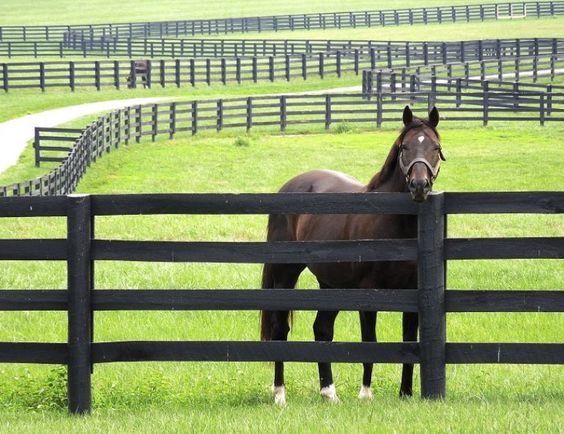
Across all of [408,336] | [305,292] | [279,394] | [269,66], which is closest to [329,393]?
[279,394]

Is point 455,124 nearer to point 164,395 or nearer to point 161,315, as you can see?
point 161,315

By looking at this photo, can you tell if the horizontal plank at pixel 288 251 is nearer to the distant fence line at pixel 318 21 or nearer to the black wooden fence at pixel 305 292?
the black wooden fence at pixel 305 292

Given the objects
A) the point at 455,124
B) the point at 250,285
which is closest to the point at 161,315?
the point at 250,285

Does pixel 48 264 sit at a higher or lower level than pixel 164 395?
lower

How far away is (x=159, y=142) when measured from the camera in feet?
142

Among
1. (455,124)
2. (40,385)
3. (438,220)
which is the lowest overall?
(455,124)

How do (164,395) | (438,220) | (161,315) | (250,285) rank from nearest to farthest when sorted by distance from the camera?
1. (438,220)
2. (164,395)
3. (161,315)
4. (250,285)

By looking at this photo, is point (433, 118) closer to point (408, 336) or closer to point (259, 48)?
point (408, 336)

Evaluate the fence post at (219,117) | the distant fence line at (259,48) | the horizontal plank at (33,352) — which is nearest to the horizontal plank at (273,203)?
the horizontal plank at (33,352)

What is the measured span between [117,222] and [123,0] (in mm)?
113388

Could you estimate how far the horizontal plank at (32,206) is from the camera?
26.4 ft

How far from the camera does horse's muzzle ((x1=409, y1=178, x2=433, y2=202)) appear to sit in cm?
792

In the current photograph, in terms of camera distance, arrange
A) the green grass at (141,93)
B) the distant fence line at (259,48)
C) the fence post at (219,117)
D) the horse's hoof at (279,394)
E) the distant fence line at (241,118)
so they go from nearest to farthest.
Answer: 1. the horse's hoof at (279,394)
2. the distant fence line at (241,118)
3. the fence post at (219,117)
4. the green grass at (141,93)
5. the distant fence line at (259,48)

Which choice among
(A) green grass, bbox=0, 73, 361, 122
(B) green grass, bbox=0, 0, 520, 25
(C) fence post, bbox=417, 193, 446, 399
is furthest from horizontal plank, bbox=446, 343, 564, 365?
(B) green grass, bbox=0, 0, 520, 25
